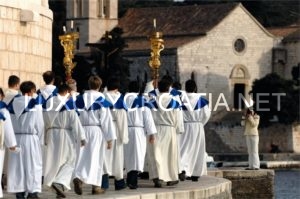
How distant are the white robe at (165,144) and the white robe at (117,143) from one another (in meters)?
0.99

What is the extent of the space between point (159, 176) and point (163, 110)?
3.79ft

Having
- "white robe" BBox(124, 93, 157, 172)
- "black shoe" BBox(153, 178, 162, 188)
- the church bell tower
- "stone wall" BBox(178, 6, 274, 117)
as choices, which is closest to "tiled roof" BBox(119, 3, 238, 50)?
"stone wall" BBox(178, 6, 274, 117)

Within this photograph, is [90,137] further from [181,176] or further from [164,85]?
[181,176]

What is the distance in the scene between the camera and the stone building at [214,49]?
353 ft

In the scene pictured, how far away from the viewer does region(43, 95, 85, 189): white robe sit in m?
23.7

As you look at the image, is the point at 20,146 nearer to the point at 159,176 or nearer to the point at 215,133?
the point at 159,176

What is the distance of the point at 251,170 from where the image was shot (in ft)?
120

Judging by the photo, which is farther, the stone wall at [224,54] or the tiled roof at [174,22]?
the tiled roof at [174,22]

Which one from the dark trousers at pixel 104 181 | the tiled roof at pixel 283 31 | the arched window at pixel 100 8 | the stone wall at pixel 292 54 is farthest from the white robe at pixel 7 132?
the arched window at pixel 100 8

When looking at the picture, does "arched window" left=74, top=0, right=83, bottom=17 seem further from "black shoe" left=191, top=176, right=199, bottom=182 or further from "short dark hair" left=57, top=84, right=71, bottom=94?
"short dark hair" left=57, top=84, right=71, bottom=94

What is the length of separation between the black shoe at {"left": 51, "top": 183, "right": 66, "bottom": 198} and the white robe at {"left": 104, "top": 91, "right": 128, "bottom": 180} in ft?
4.57

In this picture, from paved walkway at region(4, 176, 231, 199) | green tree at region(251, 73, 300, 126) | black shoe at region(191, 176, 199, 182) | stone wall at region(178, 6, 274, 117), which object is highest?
stone wall at region(178, 6, 274, 117)

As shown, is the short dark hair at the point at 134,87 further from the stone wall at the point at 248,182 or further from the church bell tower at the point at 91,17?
the church bell tower at the point at 91,17

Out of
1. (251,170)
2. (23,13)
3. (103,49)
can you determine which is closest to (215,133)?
(103,49)
